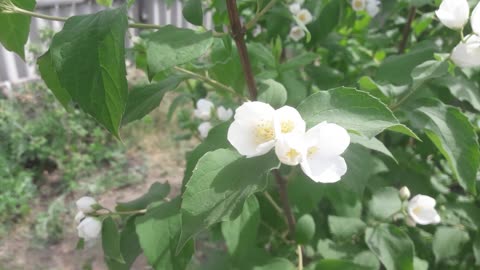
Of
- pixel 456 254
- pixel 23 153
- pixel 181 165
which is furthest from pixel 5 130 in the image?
pixel 456 254

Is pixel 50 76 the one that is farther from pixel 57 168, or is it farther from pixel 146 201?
pixel 57 168

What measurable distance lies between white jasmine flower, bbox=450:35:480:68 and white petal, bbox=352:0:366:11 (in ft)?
2.35

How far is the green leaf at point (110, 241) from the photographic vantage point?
966mm

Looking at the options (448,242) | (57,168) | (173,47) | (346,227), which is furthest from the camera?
(57,168)

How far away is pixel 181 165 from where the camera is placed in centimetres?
311

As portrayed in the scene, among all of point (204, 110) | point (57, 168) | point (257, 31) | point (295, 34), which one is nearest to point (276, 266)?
point (204, 110)

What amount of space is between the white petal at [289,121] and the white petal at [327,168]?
52mm

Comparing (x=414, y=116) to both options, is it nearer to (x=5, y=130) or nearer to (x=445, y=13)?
(x=445, y=13)

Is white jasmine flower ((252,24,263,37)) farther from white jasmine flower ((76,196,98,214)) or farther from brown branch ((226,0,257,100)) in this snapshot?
white jasmine flower ((76,196,98,214))

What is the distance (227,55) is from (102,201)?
190cm

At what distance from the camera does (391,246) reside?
1.15 metres

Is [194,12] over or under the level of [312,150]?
over

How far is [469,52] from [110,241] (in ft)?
2.61

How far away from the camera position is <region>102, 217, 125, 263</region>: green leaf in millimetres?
966
